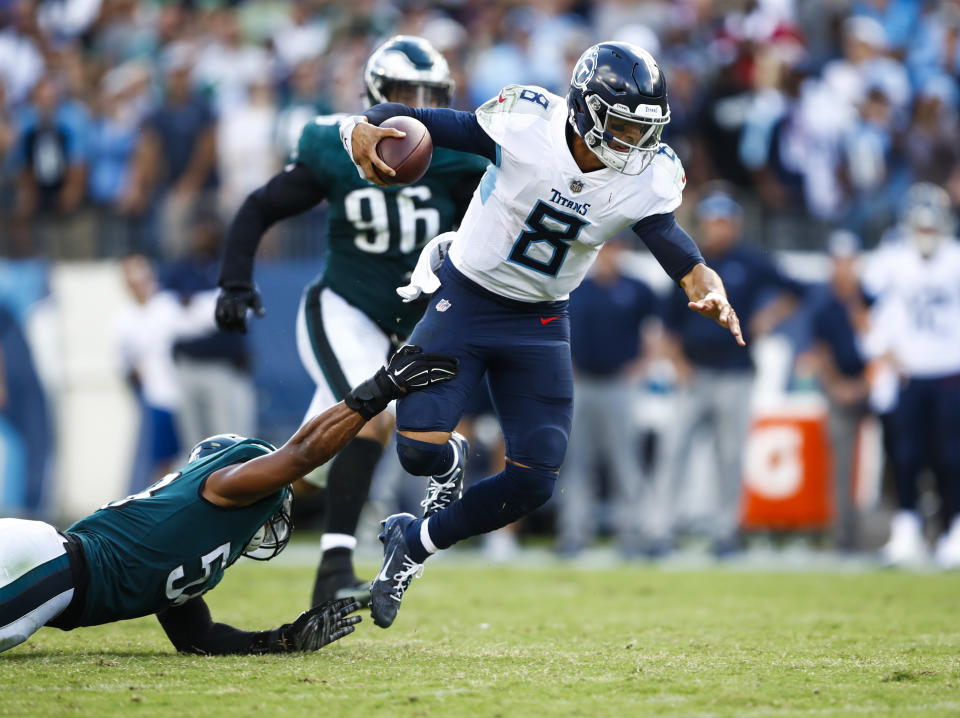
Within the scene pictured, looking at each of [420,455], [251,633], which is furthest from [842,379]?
[251,633]

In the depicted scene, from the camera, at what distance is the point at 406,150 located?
4.47 m

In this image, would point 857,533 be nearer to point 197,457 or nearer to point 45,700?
point 197,457

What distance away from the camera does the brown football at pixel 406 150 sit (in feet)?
14.7

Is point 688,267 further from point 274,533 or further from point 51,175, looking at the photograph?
point 51,175

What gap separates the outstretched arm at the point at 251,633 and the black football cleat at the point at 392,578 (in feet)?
0.51

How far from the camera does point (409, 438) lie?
459 centimetres

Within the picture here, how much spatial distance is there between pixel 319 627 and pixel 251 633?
24 cm

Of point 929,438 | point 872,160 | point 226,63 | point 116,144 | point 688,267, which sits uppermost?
point 226,63

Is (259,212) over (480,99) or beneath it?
beneath

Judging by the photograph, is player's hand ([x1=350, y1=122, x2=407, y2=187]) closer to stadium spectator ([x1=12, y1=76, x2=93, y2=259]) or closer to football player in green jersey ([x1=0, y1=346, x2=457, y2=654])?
football player in green jersey ([x1=0, y1=346, x2=457, y2=654])

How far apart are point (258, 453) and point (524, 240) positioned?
1.14 metres

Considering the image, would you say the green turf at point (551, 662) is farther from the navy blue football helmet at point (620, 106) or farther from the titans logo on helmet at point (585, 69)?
the titans logo on helmet at point (585, 69)

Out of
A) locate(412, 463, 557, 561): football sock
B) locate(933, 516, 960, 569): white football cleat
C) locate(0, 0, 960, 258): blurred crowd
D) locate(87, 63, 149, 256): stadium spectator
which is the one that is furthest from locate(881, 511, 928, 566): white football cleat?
locate(87, 63, 149, 256): stadium spectator

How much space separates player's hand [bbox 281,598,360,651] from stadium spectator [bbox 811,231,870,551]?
5.67 metres
